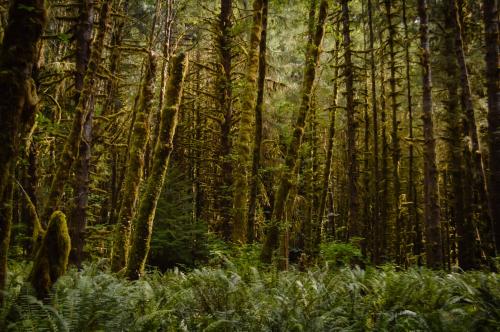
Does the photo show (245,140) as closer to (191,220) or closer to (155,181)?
(155,181)

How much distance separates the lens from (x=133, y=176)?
8680 millimetres

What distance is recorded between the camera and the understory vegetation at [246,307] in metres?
4.13

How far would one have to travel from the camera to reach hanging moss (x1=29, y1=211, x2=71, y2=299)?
4633 millimetres

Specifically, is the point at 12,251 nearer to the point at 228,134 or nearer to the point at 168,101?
the point at 168,101

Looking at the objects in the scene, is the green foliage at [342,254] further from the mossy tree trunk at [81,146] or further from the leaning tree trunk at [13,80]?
the leaning tree trunk at [13,80]

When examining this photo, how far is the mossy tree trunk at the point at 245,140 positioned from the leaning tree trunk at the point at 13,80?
25.5 ft

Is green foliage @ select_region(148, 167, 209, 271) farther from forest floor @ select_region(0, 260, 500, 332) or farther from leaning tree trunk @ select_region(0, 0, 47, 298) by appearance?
leaning tree trunk @ select_region(0, 0, 47, 298)

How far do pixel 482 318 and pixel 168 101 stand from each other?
6411 millimetres

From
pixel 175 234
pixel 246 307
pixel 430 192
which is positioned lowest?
pixel 246 307

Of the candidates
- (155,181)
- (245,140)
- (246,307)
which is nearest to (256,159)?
(245,140)

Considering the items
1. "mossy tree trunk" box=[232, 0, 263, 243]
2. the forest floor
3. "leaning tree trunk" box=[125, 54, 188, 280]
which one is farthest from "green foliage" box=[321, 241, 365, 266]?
"leaning tree trunk" box=[125, 54, 188, 280]

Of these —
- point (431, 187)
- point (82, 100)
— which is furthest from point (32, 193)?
point (431, 187)

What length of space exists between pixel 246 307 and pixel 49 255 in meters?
2.51

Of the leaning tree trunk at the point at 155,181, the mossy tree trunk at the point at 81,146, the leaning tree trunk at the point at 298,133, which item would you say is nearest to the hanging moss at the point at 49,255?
the leaning tree trunk at the point at 155,181
